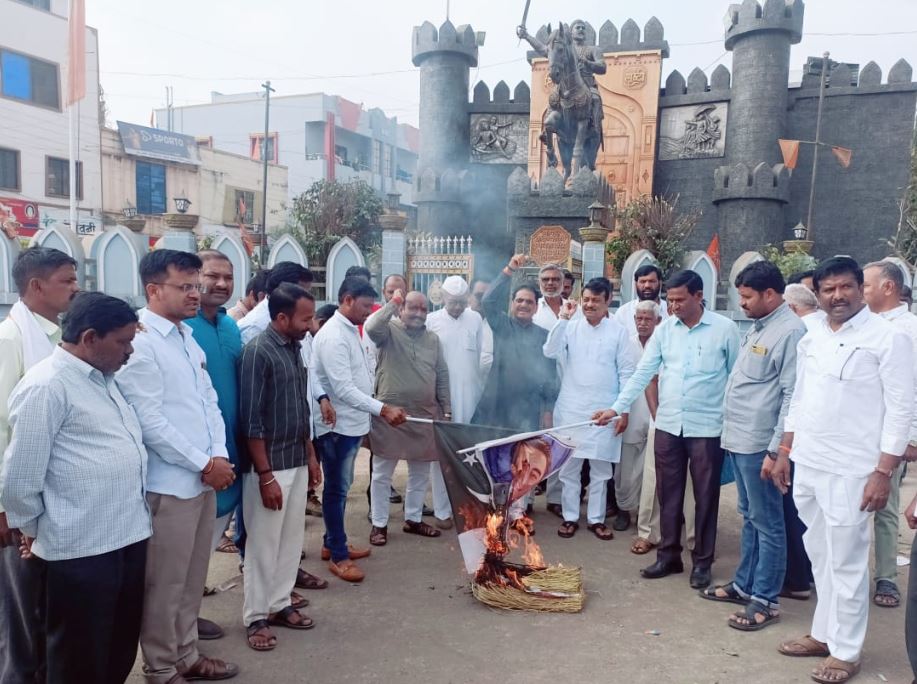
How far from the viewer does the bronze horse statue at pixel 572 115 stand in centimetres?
1354

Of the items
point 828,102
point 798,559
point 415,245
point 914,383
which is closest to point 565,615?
point 798,559

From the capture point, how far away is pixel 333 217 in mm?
16734

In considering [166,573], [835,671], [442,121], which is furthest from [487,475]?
[442,121]

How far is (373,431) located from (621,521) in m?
2.16

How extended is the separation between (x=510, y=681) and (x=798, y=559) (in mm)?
2189

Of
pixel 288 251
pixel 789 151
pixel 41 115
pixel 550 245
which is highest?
pixel 41 115

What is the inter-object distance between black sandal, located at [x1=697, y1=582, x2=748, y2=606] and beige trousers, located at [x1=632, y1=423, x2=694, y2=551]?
2.59 ft

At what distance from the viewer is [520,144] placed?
21.5m

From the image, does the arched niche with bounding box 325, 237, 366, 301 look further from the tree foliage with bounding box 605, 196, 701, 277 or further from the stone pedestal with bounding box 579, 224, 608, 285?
the tree foliage with bounding box 605, 196, 701, 277

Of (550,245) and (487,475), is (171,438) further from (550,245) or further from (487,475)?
(550,245)

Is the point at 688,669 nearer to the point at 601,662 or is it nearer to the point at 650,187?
the point at 601,662

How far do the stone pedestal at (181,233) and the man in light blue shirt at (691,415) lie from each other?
23.0 ft

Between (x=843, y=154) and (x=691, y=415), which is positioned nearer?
(x=691, y=415)

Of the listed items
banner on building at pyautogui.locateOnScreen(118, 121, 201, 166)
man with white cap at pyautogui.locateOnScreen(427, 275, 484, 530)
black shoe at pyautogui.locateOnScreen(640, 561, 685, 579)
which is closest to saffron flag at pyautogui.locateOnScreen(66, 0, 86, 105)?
banner on building at pyautogui.locateOnScreen(118, 121, 201, 166)
